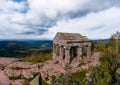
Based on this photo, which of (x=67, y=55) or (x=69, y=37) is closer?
(x=67, y=55)

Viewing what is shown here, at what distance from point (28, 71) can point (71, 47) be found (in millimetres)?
13259

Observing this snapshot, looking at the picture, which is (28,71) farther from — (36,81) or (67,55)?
(67,55)

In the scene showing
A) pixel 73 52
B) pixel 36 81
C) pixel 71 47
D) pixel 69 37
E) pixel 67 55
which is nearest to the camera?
pixel 36 81

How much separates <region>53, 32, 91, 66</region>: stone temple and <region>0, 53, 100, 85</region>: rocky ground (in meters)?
2.26

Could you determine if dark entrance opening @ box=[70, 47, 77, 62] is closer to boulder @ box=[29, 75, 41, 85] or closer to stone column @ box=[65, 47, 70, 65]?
stone column @ box=[65, 47, 70, 65]

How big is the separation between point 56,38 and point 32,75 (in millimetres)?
14228

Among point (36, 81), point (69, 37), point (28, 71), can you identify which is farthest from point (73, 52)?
point (36, 81)

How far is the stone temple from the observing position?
2454 inches

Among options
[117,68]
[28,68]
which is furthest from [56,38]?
[117,68]

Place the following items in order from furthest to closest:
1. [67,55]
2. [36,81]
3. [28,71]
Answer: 1. [67,55]
2. [28,71]
3. [36,81]

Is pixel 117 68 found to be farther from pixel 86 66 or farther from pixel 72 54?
pixel 72 54

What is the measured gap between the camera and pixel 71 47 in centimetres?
6481

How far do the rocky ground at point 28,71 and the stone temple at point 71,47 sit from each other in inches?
89.1

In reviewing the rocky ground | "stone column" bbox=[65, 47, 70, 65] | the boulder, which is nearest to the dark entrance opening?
"stone column" bbox=[65, 47, 70, 65]
